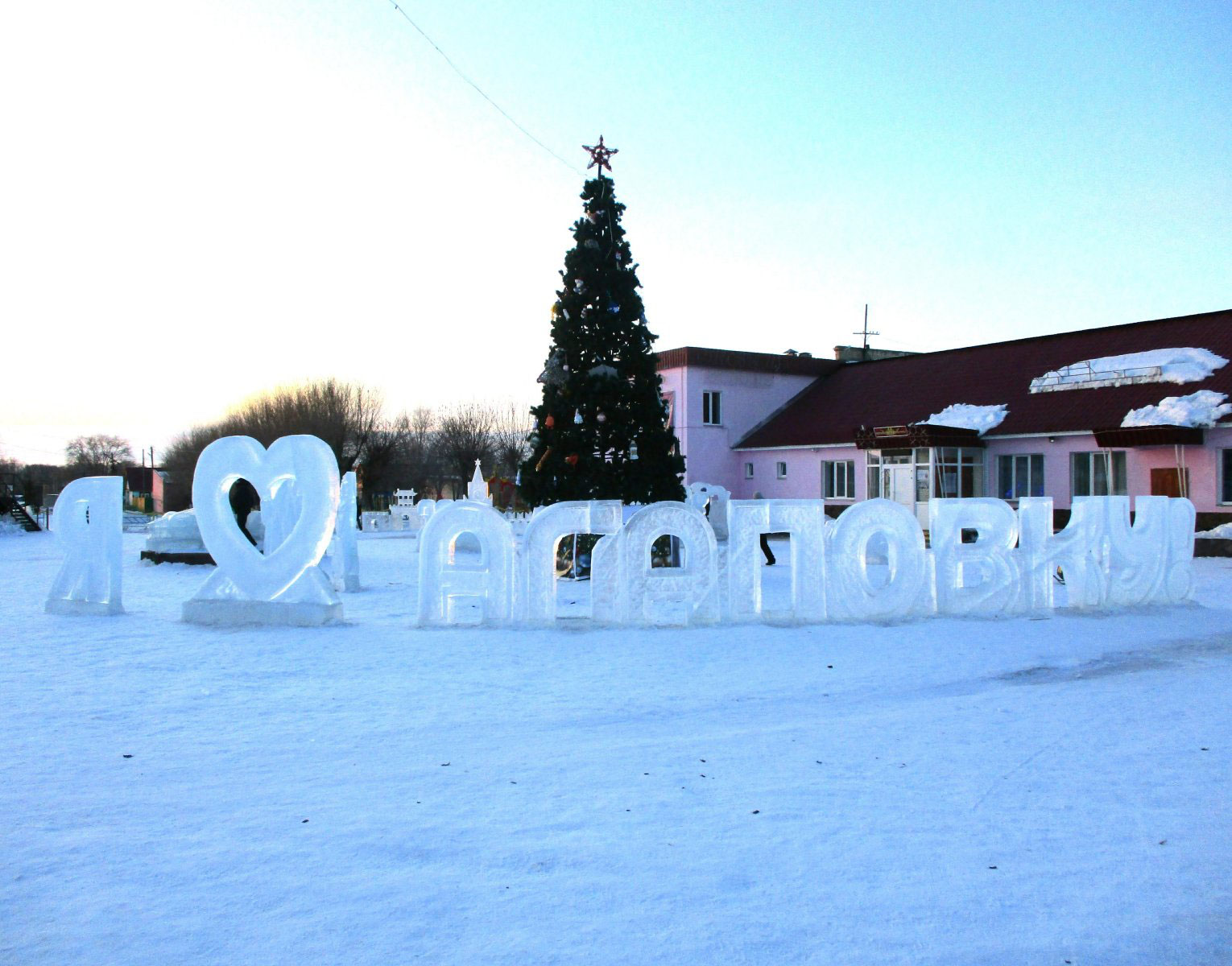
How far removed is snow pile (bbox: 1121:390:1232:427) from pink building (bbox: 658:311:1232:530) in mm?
31

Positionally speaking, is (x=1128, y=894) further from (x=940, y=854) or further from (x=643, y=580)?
(x=643, y=580)

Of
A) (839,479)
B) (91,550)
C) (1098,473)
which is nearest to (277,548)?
(91,550)

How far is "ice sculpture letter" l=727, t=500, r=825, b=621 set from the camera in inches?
432

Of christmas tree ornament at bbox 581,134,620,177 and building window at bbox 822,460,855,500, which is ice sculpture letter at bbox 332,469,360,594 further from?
building window at bbox 822,460,855,500

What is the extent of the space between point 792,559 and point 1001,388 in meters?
20.2

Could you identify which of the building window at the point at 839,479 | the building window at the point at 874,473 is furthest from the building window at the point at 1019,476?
the building window at the point at 839,479

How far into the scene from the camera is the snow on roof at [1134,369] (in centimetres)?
2338

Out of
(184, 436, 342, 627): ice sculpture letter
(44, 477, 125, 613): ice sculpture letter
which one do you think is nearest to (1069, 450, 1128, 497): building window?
(184, 436, 342, 627): ice sculpture letter

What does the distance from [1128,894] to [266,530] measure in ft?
35.8

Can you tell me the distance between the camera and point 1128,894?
3809mm

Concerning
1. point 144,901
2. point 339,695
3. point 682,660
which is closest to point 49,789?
point 144,901

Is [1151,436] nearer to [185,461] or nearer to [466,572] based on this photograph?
[466,572]

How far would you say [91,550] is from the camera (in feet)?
37.9

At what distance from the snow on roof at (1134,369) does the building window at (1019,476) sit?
231cm
